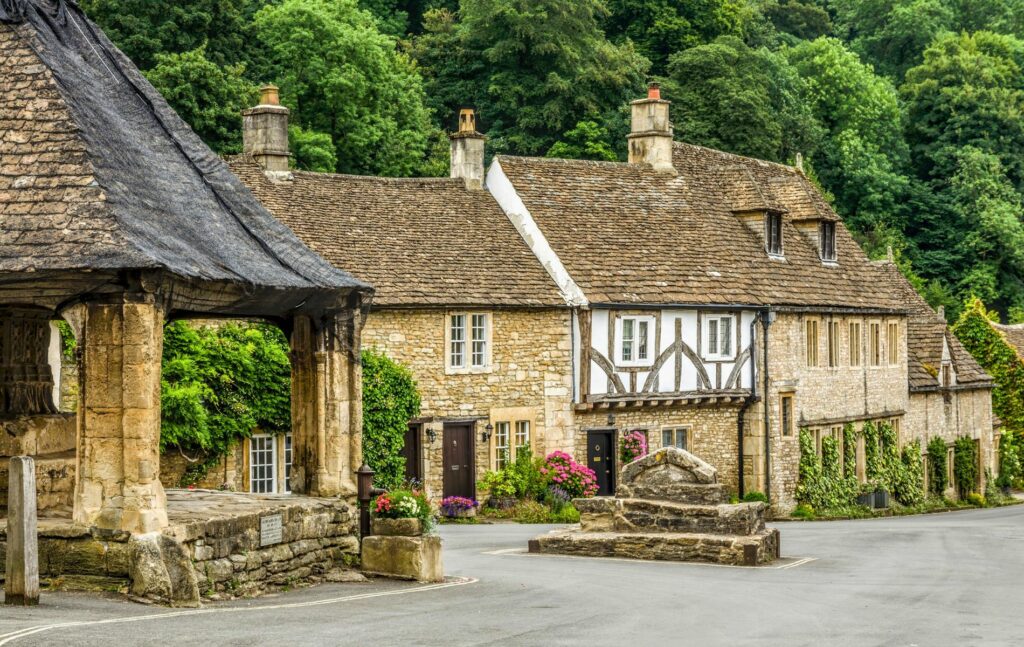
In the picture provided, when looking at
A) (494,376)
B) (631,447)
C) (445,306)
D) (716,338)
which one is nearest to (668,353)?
(716,338)

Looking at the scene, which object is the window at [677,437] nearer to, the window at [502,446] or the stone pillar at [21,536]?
the window at [502,446]

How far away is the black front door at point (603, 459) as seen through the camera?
120 ft

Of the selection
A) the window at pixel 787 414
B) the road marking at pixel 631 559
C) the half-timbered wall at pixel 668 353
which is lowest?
the road marking at pixel 631 559

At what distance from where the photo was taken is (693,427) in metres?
38.3

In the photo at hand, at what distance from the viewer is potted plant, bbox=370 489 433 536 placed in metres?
19.8

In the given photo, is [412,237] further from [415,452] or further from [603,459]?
[603,459]

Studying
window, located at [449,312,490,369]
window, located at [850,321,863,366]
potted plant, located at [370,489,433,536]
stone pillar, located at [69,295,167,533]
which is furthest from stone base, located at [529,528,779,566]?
window, located at [850,321,863,366]

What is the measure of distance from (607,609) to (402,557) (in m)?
2.95

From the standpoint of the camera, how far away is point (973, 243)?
70.1 meters

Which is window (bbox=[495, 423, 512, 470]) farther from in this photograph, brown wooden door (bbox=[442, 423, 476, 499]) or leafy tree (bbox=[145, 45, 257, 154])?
leafy tree (bbox=[145, 45, 257, 154])

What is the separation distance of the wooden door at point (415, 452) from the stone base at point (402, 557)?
539 inches

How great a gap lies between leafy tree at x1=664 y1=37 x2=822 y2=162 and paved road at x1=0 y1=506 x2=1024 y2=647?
36328 mm

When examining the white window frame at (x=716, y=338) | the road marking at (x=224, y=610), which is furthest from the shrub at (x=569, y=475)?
the road marking at (x=224, y=610)

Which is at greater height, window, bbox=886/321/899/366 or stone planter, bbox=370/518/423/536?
window, bbox=886/321/899/366
